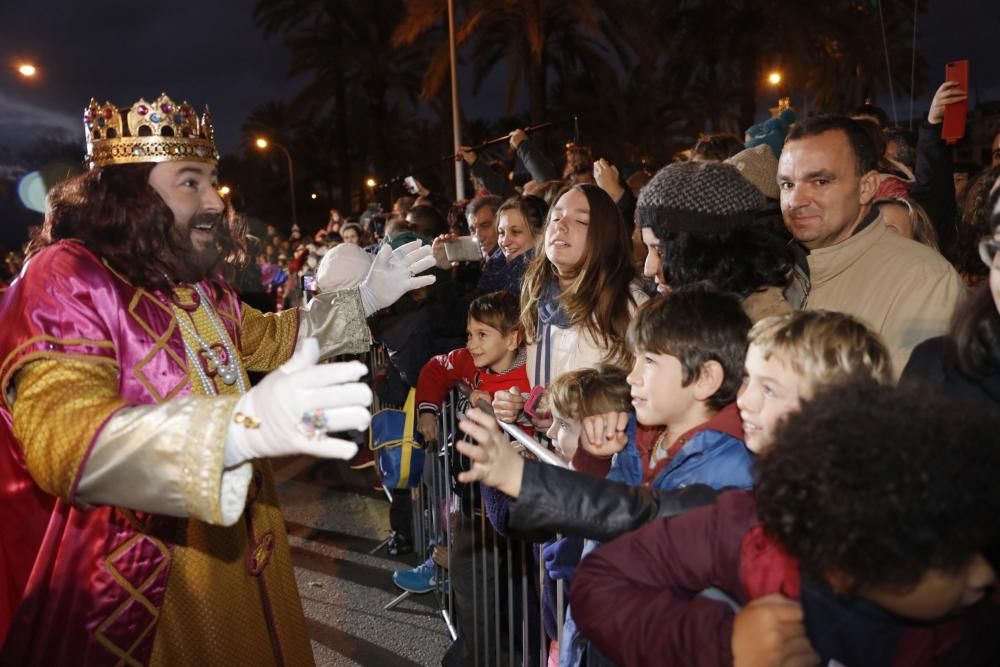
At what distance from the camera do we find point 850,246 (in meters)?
2.82

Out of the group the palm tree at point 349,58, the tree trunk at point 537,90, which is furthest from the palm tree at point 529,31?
the palm tree at point 349,58

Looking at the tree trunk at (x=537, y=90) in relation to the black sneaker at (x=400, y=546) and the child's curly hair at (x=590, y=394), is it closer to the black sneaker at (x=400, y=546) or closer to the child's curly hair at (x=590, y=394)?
the black sneaker at (x=400, y=546)

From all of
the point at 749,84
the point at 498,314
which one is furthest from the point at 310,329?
the point at 749,84

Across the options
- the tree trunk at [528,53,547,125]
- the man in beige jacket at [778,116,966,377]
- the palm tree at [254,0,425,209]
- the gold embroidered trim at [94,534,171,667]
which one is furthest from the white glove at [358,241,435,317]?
the palm tree at [254,0,425,209]

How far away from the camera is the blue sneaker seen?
14.5 feet

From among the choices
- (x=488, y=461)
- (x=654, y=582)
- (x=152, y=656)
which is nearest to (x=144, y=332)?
(x=152, y=656)

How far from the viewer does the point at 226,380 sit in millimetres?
2246

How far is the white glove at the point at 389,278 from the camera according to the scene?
10.1 ft

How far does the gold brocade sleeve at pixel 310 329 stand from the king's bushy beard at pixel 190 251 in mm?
397

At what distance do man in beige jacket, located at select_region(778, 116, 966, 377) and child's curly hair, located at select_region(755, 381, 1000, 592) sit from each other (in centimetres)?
142

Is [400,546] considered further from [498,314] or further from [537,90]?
[537,90]

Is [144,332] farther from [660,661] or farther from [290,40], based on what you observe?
[290,40]

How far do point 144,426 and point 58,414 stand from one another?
24cm

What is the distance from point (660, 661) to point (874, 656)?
39 centimetres
